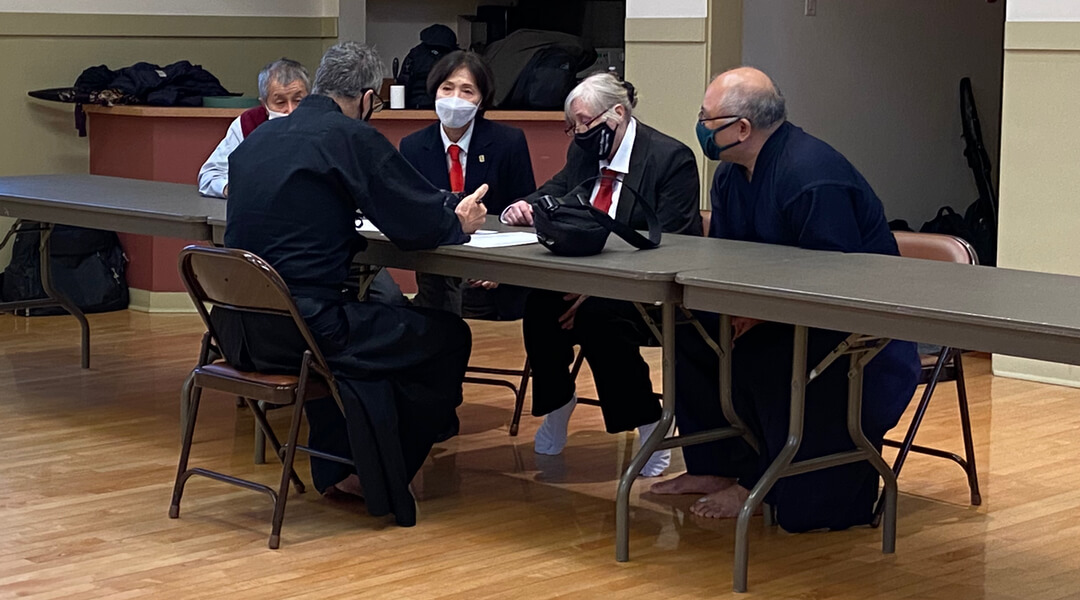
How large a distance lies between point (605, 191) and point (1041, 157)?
2082 millimetres

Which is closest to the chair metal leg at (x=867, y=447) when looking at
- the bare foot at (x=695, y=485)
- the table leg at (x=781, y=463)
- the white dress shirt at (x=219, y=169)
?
the table leg at (x=781, y=463)

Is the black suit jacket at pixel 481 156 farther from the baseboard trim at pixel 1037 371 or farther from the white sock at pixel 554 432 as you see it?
the baseboard trim at pixel 1037 371

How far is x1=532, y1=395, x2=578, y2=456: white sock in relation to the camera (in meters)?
4.44

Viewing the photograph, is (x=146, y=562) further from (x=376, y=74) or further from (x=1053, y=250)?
(x=1053, y=250)

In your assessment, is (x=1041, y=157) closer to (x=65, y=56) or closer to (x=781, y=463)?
(x=781, y=463)

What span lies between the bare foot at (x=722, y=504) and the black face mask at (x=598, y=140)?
0.97 meters

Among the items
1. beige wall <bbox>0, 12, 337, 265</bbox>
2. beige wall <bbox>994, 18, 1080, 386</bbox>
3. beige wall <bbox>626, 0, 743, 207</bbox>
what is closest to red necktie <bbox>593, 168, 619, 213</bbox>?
beige wall <bbox>994, 18, 1080, 386</bbox>

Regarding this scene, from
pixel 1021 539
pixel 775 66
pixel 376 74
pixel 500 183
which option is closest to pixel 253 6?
pixel 775 66

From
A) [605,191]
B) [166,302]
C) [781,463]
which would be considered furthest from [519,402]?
[166,302]

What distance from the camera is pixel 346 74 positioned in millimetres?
3824

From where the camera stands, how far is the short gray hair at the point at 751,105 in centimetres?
364

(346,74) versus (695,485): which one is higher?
(346,74)

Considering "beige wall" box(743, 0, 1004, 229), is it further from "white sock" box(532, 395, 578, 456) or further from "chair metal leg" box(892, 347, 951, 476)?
"chair metal leg" box(892, 347, 951, 476)

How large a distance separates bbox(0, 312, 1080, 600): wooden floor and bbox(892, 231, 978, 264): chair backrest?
0.64m
